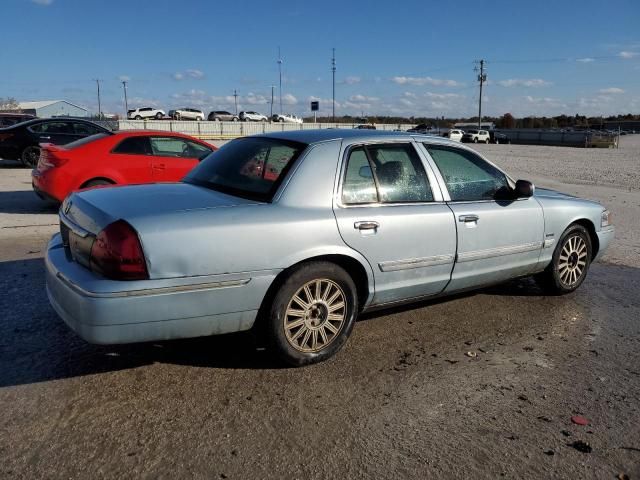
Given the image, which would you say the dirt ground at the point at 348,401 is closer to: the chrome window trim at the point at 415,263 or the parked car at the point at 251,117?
the chrome window trim at the point at 415,263

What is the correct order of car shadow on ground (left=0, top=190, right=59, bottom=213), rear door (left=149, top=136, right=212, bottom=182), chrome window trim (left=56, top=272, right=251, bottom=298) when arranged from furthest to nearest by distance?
1. car shadow on ground (left=0, top=190, right=59, bottom=213)
2. rear door (left=149, top=136, right=212, bottom=182)
3. chrome window trim (left=56, top=272, right=251, bottom=298)

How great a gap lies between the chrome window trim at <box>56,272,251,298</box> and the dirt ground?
25.2 inches

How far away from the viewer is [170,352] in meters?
3.95

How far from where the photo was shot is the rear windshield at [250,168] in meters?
3.84

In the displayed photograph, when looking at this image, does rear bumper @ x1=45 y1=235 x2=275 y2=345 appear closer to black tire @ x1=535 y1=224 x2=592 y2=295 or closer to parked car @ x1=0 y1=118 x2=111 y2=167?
black tire @ x1=535 y1=224 x2=592 y2=295

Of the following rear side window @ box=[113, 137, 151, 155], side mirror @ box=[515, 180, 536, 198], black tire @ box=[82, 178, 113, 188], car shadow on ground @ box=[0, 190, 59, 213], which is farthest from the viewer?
car shadow on ground @ box=[0, 190, 59, 213]

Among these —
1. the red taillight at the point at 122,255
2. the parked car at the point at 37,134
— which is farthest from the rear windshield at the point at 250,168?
the parked car at the point at 37,134

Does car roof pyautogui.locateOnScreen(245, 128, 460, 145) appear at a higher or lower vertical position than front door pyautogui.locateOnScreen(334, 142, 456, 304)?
higher

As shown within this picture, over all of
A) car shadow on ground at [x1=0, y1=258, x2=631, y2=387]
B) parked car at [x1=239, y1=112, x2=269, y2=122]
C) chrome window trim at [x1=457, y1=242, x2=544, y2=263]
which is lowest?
car shadow on ground at [x1=0, y1=258, x2=631, y2=387]

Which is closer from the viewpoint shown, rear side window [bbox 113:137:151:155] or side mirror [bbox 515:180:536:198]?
side mirror [bbox 515:180:536:198]

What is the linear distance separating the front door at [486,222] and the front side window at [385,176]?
9.7 inches

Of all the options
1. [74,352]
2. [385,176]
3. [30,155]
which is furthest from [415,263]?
[30,155]

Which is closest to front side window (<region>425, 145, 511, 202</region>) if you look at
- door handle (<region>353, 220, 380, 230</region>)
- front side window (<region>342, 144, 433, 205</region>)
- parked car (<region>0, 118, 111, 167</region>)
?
front side window (<region>342, 144, 433, 205</region>)

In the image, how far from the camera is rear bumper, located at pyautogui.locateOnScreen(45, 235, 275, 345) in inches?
122
